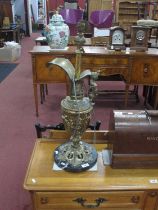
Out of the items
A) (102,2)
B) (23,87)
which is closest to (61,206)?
(23,87)

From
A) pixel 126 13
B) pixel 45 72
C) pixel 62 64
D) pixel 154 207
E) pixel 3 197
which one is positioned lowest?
pixel 3 197

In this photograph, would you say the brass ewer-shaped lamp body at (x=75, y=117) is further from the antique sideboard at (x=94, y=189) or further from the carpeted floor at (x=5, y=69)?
the carpeted floor at (x=5, y=69)

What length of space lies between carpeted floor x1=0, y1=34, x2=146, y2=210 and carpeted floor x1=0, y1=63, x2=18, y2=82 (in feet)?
0.34

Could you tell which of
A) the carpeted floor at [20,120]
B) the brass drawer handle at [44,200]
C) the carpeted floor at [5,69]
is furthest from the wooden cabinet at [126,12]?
the brass drawer handle at [44,200]

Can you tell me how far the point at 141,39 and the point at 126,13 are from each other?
2770 mm

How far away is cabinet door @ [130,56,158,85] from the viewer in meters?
2.32

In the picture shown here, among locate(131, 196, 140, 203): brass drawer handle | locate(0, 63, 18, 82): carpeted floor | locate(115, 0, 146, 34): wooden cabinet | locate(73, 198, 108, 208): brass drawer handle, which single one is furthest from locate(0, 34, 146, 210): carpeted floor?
locate(115, 0, 146, 34): wooden cabinet

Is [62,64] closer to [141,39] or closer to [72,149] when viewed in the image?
[72,149]

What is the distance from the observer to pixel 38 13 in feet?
33.6

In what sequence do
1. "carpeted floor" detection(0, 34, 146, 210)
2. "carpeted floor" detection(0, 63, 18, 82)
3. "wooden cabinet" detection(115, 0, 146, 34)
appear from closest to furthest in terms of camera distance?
1. "carpeted floor" detection(0, 34, 146, 210)
2. "carpeted floor" detection(0, 63, 18, 82)
3. "wooden cabinet" detection(115, 0, 146, 34)

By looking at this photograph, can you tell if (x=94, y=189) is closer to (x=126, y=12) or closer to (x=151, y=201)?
(x=151, y=201)

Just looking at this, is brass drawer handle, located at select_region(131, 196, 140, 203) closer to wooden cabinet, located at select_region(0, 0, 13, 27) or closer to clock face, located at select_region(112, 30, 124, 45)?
clock face, located at select_region(112, 30, 124, 45)

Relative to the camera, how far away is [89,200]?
41.6 inches

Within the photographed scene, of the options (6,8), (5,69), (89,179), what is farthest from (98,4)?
(89,179)
